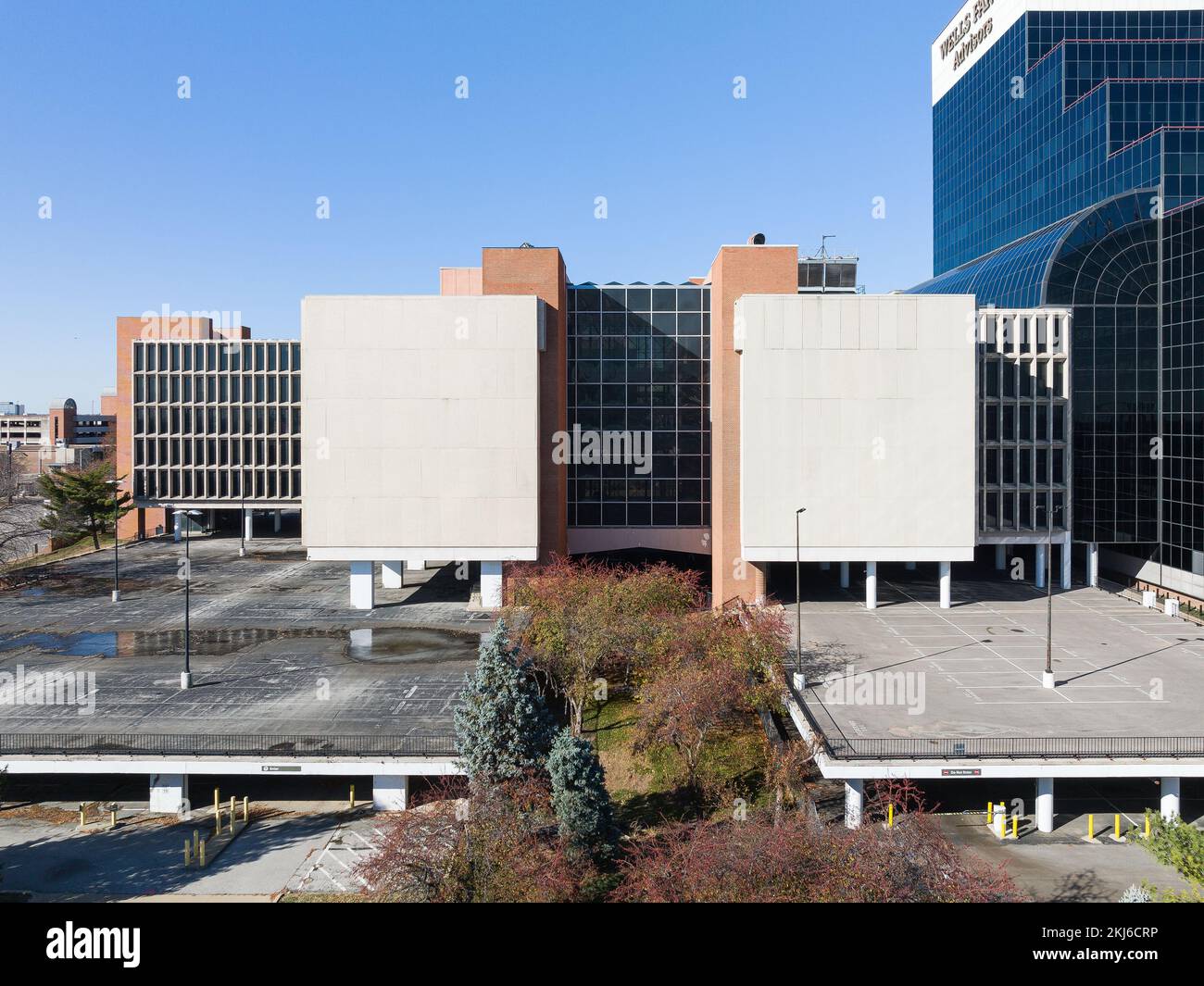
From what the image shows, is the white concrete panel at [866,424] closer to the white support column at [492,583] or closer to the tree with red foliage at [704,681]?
the tree with red foliage at [704,681]

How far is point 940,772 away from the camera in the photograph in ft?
74.6

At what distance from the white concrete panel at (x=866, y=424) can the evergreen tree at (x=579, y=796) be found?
20.6 metres

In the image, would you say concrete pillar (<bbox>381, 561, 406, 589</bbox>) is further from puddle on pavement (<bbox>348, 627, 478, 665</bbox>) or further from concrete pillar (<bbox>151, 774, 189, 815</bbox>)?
concrete pillar (<bbox>151, 774, 189, 815</bbox>)

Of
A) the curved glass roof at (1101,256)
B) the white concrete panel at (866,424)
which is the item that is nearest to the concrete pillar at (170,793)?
the white concrete panel at (866,424)

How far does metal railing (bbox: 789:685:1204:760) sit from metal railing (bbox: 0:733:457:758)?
12106mm

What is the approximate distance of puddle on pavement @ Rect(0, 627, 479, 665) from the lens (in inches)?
1404

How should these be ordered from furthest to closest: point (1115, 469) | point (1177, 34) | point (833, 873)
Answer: point (1177, 34) < point (1115, 469) < point (833, 873)

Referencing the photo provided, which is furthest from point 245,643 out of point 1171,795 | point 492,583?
point 1171,795

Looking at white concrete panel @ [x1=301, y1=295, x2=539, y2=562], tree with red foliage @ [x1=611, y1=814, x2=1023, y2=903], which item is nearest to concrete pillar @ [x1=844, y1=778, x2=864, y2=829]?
tree with red foliage @ [x1=611, y1=814, x2=1023, y2=903]

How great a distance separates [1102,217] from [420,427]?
39.3 meters

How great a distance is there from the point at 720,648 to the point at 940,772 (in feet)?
25.7
